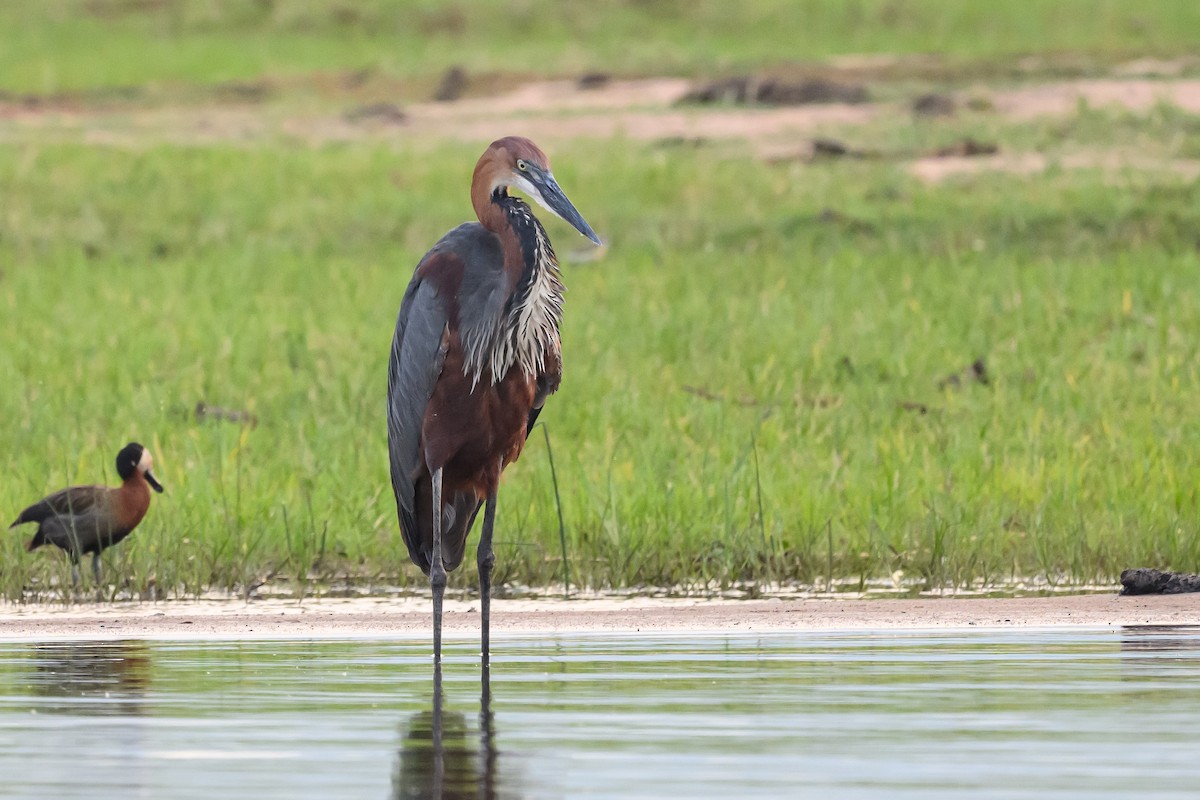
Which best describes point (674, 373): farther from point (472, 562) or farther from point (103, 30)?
point (103, 30)

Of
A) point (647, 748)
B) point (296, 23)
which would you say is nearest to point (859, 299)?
point (647, 748)

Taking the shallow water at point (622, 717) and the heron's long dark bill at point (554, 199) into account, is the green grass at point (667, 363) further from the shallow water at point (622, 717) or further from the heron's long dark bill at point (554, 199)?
the heron's long dark bill at point (554, 199)

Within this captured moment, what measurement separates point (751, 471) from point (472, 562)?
1816 mm

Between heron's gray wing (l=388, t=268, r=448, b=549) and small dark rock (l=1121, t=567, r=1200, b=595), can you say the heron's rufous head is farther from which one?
small dark rock (l=1121, t=567, r=1200, b=595)

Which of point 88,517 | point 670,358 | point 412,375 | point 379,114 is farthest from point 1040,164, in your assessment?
point 412,375

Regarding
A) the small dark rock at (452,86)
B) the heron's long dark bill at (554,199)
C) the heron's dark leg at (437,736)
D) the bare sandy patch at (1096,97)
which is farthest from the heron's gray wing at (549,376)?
the small dark rock at (452,86)

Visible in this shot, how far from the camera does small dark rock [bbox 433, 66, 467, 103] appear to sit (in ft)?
110

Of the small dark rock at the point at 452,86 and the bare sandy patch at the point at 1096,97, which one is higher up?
the small dark rock at the point at 452,86

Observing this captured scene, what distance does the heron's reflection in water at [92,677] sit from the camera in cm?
646

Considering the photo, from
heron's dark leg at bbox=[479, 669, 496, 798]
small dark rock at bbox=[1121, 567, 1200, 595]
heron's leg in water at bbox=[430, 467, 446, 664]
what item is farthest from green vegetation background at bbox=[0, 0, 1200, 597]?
heron's dark leg at bbox=[479, 669, 496, 798]

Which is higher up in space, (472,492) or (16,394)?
(16,394)

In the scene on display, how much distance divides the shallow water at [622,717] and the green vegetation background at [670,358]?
5.30 feet

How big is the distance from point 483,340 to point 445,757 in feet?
8.00

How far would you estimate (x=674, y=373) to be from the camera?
14266 mm
